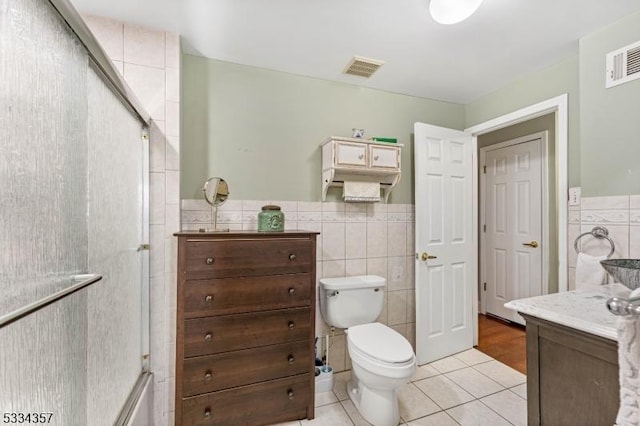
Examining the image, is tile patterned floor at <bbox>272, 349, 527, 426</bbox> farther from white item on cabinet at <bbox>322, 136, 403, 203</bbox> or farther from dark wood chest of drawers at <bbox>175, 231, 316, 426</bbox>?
white item on cabinet at <bbox>322, 136, 403, 203</bbox>

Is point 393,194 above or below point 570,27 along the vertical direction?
below

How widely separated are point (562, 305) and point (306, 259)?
1232 mm

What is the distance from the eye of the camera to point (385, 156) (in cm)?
231

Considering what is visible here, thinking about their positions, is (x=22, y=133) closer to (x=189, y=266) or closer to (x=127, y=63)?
(x=189, y=266)

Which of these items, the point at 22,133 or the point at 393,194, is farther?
the point at 393,194

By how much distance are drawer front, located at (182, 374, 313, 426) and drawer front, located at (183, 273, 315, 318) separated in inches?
18.0

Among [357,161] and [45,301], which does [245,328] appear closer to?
[45,301]

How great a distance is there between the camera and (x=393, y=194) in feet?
8.40

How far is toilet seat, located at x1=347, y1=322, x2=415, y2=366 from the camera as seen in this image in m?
1.63

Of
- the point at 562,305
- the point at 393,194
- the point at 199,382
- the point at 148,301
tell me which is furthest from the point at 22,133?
the point at 393,194

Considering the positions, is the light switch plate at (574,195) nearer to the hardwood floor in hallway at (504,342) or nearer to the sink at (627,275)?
the sink at (627,275)

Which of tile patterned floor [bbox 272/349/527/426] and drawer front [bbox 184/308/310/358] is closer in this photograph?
drawer front [bbox 184/308/310/358]

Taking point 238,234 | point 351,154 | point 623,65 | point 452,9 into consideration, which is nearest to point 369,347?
point 238,234

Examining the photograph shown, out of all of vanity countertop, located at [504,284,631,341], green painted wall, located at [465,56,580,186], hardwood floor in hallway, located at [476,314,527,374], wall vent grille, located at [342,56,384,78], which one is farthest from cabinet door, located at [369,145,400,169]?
hardwood floor in hallway, located at [476,314,527,374]
